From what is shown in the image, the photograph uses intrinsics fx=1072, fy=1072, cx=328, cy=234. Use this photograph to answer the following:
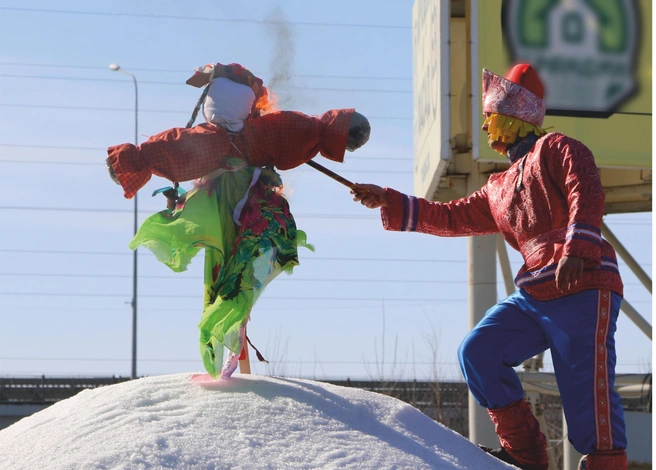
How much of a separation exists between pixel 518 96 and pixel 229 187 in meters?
1.24

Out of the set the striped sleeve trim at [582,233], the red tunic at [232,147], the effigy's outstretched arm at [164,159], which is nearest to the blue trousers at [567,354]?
the striped sleeve trim at [582,233]

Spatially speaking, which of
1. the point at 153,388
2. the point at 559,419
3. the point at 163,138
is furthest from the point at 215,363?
the point at 559,419

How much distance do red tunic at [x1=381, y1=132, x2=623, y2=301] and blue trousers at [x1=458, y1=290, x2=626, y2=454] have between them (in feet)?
0.22

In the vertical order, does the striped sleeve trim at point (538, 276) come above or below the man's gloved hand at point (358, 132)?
below

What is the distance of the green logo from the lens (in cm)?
815

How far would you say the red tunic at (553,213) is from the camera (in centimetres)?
396

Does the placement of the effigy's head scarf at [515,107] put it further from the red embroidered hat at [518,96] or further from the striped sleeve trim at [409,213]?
the striped sleeve trim at [409,213]

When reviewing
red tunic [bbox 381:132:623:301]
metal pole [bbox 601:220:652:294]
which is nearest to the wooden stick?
red tunic [bbox 381:132:623:301]

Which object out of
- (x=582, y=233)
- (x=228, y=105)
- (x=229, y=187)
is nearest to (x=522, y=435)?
(x=582, y=233)

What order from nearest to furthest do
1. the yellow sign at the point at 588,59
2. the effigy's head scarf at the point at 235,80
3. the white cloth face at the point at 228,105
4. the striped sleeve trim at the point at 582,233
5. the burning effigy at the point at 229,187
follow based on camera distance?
the striped sleeve trim at the point at 582,233
the burning effigy at the point at 229,187
the white cloth face at the point at 228,105
the effigy's head scarf at the point at 235,80
the yellow sign at the point at 588,59

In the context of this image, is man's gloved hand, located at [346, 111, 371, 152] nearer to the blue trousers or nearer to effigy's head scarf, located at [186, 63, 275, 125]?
effigy's head scarf, located at [186, 63, 275, 125]

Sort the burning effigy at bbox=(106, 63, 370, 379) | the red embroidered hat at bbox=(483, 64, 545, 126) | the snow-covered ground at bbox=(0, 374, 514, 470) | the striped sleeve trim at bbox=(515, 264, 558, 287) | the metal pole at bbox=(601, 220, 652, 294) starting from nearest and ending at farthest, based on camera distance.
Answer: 1. the snow-covered ground at bbox=(0, 374, 514, 470)
2. the striped sleeve trim at bbox=(515, 264, 558, 287)
3. the burning effigy at bbox=(106, 63, 370, 379)
4. the red embroidered hat at bbox=(483, 64, 545, 126)
5. the metal pole at bbox=(601, 220, 652, 294)

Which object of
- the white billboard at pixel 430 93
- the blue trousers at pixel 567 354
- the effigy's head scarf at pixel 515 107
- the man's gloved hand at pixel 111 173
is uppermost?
the white billboard at pixel 430 93

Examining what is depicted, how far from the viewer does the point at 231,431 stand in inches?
144
